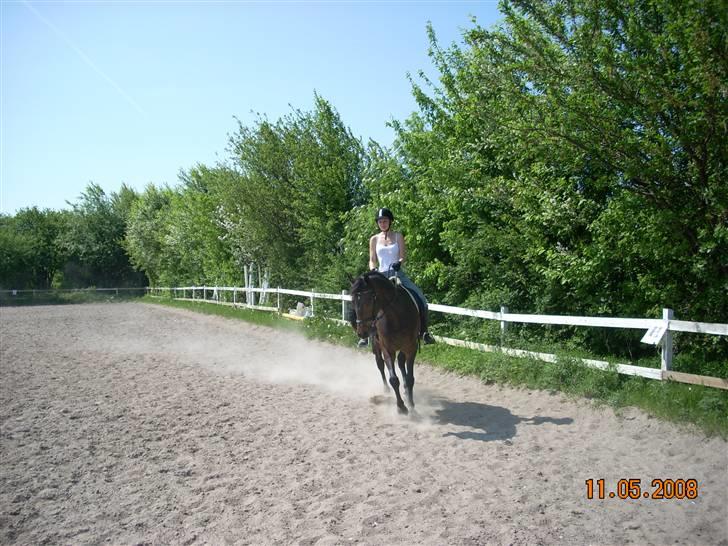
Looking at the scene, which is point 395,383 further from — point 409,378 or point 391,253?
point 391,253

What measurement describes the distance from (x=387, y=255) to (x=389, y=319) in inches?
43.3

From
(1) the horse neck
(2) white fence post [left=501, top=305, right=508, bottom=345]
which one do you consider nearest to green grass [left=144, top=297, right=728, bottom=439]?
(2) white fence post [left=501, top=305, right=508, bottom=345]

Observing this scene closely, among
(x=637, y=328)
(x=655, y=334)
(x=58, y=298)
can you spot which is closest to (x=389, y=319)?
(x=655, y=334)

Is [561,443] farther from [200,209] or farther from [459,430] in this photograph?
[200,209]

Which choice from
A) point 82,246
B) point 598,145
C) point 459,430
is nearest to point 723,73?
point 598,145

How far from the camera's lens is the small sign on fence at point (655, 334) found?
6785 millimetres

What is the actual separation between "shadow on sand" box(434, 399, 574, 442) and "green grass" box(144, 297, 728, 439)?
81 centimetres

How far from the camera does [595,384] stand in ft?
24.0

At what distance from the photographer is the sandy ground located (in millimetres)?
4148

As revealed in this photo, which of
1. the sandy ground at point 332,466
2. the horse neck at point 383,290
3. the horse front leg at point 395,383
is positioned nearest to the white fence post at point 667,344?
the sandy ground at point 332,466

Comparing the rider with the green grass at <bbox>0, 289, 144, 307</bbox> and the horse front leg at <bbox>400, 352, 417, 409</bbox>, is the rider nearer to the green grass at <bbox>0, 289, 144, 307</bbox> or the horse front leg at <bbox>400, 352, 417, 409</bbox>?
the horse front leg at <bbox>400, 352, 417, 409</bbox>

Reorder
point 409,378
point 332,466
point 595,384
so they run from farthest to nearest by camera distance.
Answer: point 409,378 → point 595,384 → point 332,466

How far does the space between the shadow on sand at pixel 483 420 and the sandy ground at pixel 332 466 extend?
30 millimetres

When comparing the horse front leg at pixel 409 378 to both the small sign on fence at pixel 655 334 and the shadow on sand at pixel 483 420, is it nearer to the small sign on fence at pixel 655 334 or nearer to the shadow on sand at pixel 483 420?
the shadow on sand at pixel 483 420
